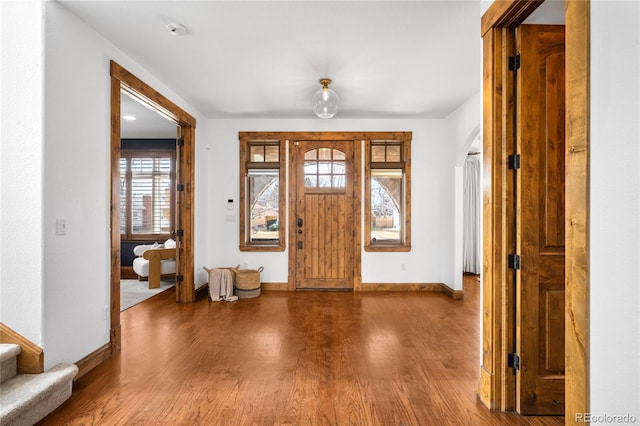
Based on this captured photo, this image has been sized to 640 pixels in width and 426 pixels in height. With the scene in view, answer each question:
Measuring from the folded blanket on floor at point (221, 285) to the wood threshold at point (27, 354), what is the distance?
2.47m

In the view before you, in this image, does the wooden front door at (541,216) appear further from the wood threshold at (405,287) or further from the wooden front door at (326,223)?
the wooden front door at (326,223)

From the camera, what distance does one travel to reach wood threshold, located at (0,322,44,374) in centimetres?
205

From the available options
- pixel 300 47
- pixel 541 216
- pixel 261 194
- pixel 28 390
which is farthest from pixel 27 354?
pixel 261 194

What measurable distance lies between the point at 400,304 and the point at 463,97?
9.47 feet

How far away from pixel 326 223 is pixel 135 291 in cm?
332

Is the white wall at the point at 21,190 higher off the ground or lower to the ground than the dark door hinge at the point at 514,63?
lower

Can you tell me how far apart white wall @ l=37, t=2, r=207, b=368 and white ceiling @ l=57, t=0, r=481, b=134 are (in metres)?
0.28

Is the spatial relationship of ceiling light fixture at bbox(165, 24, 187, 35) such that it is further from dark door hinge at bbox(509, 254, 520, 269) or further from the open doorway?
the open doorway

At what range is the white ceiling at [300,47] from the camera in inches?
91.1

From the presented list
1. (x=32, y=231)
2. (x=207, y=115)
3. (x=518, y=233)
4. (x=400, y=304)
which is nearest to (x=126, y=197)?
(x=207, y=115)

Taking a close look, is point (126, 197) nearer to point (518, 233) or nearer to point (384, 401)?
point (384, 401)

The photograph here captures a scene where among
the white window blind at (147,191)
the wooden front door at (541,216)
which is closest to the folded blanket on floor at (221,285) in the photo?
the white window blind at (147,191)

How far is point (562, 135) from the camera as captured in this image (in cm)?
189
